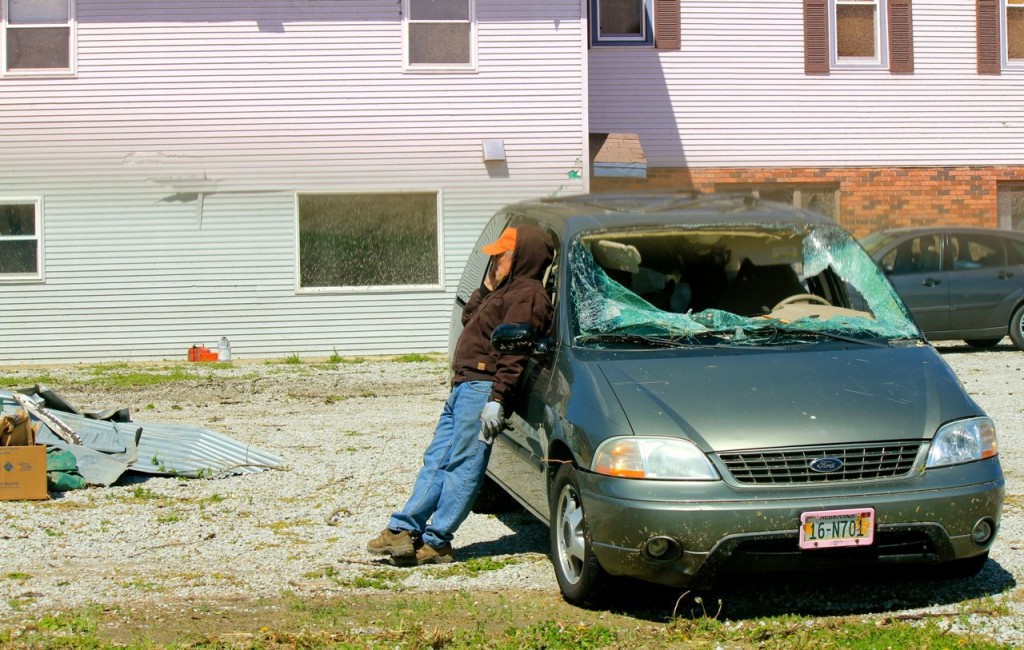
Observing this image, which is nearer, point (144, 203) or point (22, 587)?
point (22, 587)

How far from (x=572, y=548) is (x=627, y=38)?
16.4m

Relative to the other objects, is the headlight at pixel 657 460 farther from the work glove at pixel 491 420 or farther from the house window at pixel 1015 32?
the house window at pixel 1015 32

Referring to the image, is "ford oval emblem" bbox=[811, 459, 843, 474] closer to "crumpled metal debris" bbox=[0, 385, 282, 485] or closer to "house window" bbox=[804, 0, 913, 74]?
"crumpled metal debris" bbox=[0, 385, 282, 485]

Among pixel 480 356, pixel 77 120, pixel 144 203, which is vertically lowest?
pixel 480 356

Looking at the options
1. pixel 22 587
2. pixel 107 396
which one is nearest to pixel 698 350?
pixel 22 587

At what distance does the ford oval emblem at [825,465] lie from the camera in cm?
517

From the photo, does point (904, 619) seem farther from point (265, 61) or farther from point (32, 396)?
point (265, 61)

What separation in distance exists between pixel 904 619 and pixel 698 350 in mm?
1449

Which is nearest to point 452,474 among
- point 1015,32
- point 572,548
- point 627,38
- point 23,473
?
point 572,548

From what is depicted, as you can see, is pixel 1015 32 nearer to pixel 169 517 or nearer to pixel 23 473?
pixel 169 517

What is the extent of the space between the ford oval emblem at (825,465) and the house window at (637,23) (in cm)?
1650

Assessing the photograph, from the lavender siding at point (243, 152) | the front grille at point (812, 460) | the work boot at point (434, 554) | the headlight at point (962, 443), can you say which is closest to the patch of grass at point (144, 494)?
the work boot at point (434, 554)

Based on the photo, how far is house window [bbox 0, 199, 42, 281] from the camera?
18000 millimetres

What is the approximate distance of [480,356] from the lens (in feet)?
21.1
